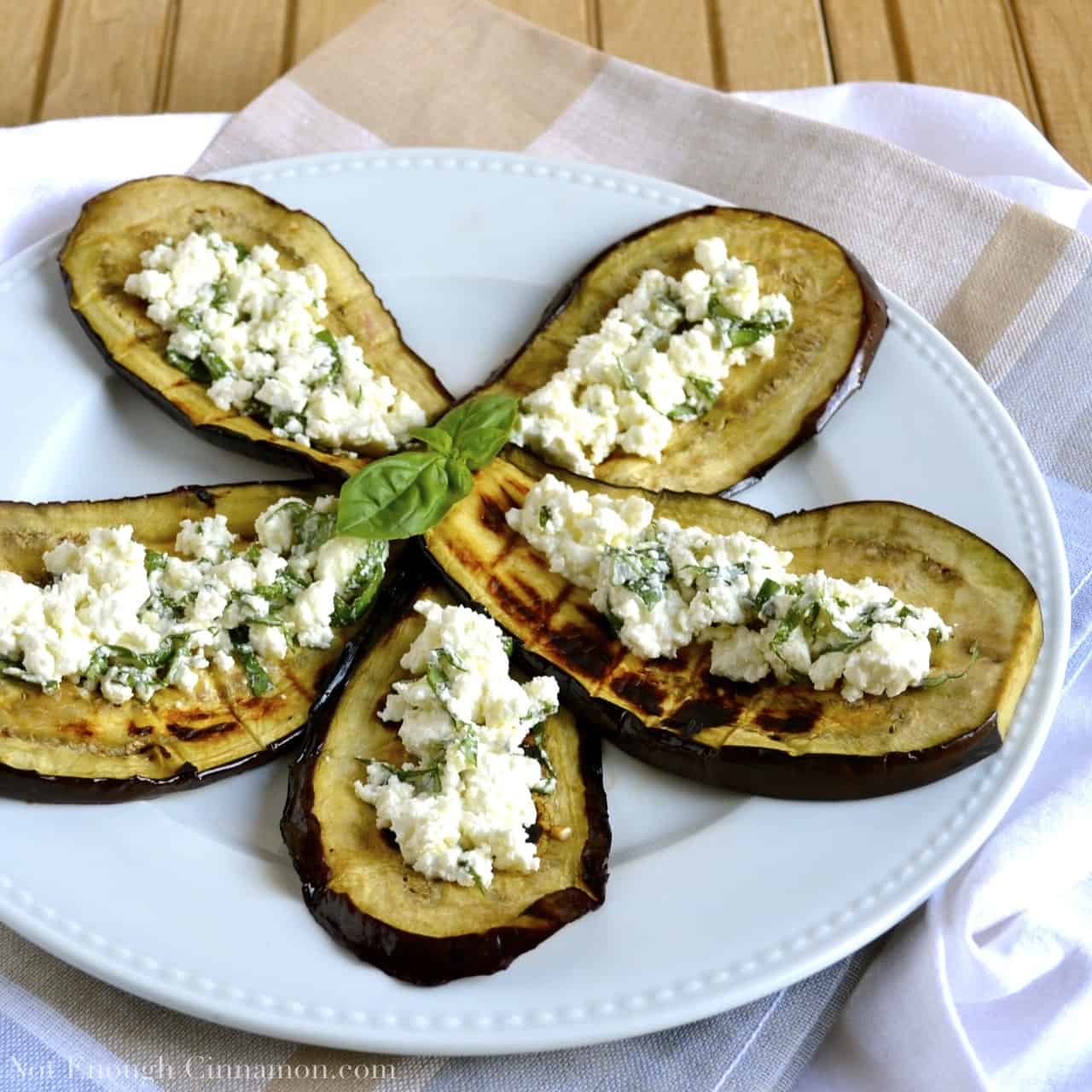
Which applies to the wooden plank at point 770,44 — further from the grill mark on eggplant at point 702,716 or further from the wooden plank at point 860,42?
the grill mark on eggplant at point 702,716

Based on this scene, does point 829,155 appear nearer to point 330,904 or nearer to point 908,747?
point 908,747

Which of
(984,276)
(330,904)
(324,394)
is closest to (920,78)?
(984,276)

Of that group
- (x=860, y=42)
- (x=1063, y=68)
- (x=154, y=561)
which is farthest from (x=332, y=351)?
(x=1063, y=68)

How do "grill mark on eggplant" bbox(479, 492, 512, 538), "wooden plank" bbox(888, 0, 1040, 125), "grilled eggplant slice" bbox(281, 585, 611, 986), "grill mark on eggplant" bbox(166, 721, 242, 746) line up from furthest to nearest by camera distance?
"wooden plank" bbox(888, 0, 1040, 125) < "grill mark on eggplant" bbox(479, 492, 512, 538) < "grill mark on eggplant" bbox(166, 721, 242, 746) < "grilled eggplant slice" bbox(281, 585, 611, 986)

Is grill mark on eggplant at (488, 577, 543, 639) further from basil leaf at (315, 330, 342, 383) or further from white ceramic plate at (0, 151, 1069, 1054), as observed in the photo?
basil leaf at (315, 330, 342, 383)

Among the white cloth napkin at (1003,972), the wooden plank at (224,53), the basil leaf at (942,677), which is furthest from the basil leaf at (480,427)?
the wooden plank at (224,53)

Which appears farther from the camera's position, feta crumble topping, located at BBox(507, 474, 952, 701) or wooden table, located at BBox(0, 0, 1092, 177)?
wooden table, located at BBox(0, 0, 1092, 177)

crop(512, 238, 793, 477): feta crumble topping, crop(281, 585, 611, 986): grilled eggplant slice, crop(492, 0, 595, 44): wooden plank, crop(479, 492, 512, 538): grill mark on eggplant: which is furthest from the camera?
crop(492, 0, 595, 44): wooden plank

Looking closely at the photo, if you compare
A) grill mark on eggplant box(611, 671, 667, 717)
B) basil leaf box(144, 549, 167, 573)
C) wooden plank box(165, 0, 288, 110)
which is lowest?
basil leaf box(144, 549, 167, 573)

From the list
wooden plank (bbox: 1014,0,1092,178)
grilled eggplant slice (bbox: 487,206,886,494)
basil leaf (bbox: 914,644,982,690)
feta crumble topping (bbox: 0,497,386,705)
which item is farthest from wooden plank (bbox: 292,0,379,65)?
basil leaf (bbox: 914,644,982,690)
